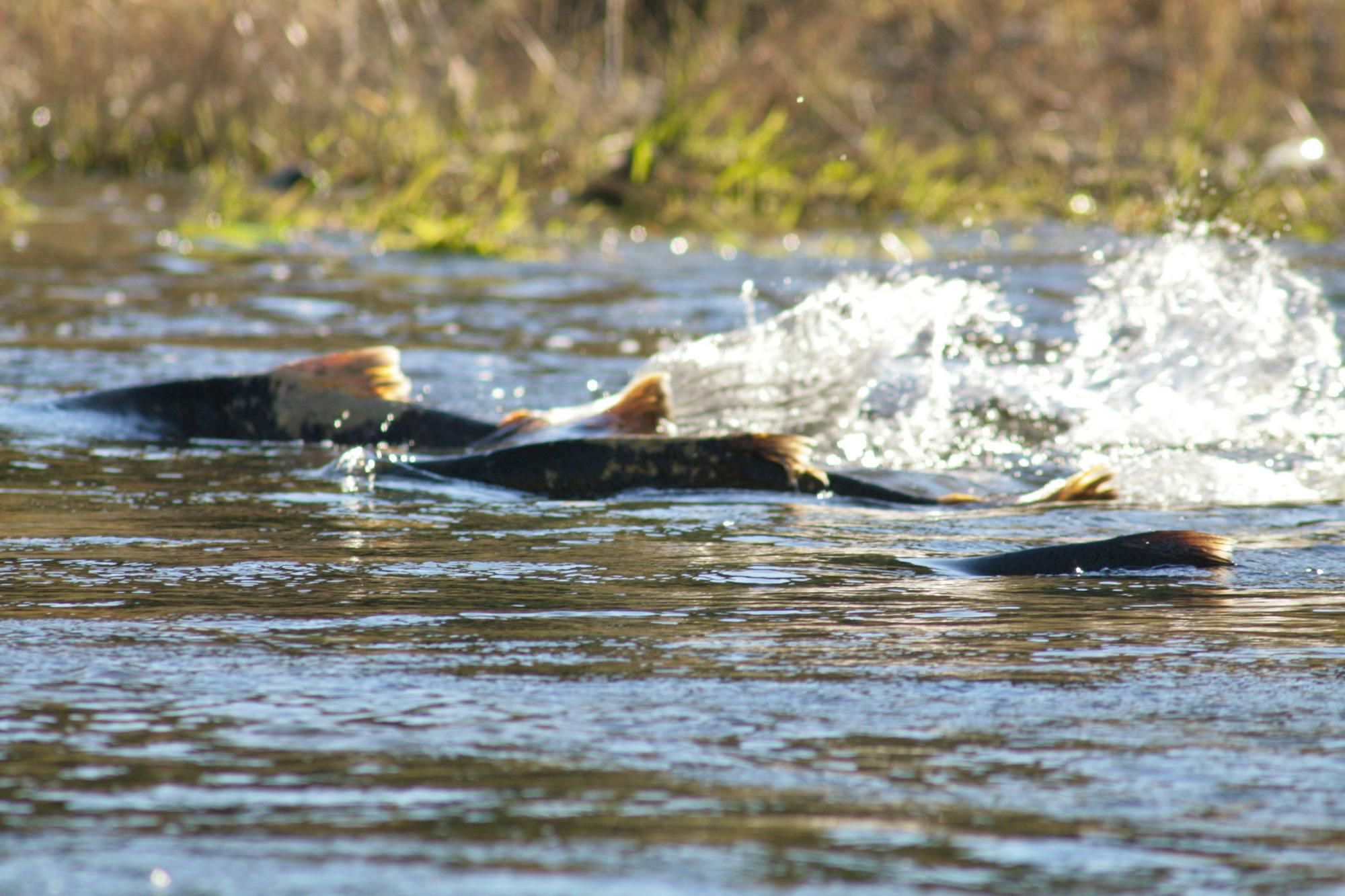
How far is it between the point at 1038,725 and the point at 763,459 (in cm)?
205

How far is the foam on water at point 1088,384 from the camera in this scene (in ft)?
16.2

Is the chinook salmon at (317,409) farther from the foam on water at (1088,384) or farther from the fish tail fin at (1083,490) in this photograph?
the fish tail fin at (1083,490)

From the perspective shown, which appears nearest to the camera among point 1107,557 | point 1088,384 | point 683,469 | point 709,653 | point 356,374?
point 709,653

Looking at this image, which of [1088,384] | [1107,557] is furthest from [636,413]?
[1088,384]

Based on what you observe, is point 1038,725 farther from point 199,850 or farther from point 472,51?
point 472,51

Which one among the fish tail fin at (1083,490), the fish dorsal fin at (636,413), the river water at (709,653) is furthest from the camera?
the fish dorsal fin at (636,413)

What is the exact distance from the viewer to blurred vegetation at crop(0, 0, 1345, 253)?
1143cm

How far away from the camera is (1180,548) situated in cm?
338

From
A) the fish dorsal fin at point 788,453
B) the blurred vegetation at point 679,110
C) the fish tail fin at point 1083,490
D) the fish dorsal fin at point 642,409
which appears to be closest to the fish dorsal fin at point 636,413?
the fish dorsal fin at point 642,409

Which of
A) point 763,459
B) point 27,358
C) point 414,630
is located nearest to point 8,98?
point 27,358

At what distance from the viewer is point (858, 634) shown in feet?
9.14

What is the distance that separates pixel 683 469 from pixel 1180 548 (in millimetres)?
1258

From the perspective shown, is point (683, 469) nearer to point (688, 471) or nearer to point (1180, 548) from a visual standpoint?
point (688, 471)

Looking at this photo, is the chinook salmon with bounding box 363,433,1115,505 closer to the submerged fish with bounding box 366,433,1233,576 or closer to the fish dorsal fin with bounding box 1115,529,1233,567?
the submerged fish with bounding box 366,433,1233,576
